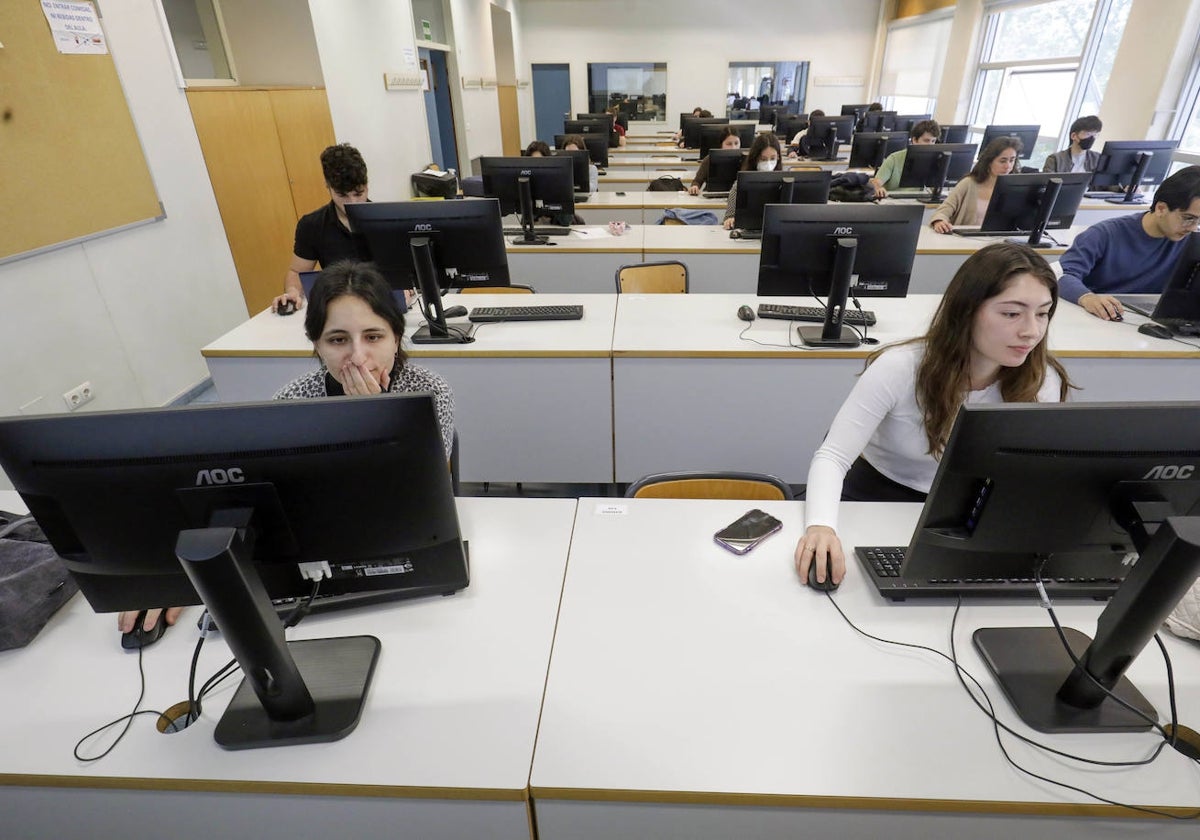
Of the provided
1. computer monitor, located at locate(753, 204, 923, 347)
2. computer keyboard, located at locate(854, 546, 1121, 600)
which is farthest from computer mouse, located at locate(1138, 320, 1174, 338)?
computer keyboard, located at locate(854, 546, 1121, 600)

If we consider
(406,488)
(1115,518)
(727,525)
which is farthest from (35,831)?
(1115,518)

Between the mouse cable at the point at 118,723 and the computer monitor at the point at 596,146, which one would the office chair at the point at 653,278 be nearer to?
the mouse cable at the point at 118,723

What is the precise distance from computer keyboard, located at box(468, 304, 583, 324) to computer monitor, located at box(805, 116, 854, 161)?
5.93m

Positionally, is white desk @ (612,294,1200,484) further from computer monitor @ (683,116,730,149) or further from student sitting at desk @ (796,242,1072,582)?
computer monitor @ (683,116,730,149)

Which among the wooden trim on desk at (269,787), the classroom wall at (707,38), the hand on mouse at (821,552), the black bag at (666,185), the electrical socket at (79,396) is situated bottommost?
the electrical socket at (79,396)

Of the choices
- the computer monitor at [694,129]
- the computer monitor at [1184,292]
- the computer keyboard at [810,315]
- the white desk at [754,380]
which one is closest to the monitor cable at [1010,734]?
the white desk at [754,380]

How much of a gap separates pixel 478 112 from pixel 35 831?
8.96m

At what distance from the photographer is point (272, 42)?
4.20 m

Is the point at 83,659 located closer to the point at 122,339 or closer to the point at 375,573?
the point at 375,573

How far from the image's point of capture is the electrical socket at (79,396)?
2.68 meters

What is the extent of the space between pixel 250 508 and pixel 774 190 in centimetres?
306

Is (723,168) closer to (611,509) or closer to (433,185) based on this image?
(433,185)

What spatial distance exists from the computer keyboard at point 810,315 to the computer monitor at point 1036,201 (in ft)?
4.56

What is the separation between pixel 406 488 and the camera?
0.88 meters
